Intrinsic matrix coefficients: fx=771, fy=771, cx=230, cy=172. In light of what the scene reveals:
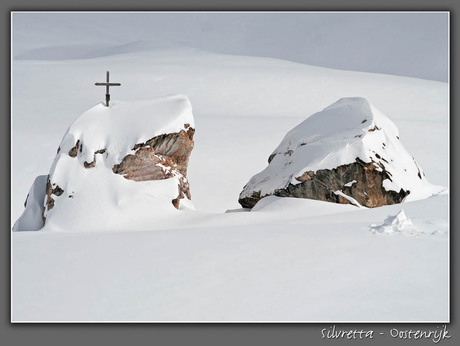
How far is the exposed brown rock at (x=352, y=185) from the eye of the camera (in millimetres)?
14578

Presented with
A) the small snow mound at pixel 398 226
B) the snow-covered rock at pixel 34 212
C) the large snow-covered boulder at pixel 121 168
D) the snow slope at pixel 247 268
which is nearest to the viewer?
the snow slope at pixel 247 268

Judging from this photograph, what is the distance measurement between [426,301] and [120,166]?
6.59 meters

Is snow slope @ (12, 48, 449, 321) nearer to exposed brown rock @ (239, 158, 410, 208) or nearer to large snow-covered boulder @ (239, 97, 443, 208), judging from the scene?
exposed brown rock @ (239, 158, 410, 208)

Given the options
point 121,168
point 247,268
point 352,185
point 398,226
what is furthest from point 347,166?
point 247,268

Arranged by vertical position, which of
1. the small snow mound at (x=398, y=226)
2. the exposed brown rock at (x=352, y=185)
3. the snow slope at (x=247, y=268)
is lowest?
the snow slope at (x=247, y=268)

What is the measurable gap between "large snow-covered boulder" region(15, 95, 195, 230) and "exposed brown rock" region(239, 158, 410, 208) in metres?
2.33

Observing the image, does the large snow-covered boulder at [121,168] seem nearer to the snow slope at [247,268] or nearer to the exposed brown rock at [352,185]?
the snow slope at [247,268]

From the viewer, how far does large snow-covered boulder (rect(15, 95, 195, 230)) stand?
44.9 feet

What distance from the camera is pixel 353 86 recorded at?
131ft

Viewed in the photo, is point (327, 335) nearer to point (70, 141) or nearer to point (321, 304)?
point (321, 304)

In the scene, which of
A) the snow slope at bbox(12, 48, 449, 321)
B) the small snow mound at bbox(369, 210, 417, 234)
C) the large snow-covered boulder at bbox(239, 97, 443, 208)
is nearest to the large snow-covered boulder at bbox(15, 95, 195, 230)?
the snow slope at bbox(12, 48, 449, 321)

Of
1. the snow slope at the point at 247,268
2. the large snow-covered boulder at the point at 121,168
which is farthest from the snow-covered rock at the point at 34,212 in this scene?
the snow slope at the point at 247,268

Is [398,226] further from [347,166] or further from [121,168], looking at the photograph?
[121,168]

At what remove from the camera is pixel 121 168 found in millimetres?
14195
